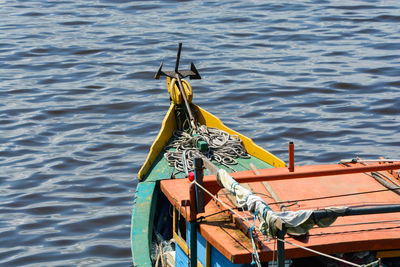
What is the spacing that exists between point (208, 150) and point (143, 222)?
2072mm

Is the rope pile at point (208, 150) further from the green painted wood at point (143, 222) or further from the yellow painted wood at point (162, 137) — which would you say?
the green painted wood at point (143, 222)

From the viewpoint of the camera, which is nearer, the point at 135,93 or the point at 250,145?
the point at 250,145

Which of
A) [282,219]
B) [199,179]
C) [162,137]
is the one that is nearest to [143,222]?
[162,137]

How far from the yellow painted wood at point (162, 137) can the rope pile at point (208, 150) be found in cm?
14

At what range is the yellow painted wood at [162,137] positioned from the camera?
10873mm

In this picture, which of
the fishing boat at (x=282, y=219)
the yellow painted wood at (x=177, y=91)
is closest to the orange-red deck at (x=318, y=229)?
the fishing boat at (x=282, y=219)

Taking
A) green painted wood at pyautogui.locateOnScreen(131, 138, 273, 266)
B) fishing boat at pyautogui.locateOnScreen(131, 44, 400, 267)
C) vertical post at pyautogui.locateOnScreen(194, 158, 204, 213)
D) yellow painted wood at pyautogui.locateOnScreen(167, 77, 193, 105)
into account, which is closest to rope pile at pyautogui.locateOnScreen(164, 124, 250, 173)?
green painted wood at pyautogui.locateOnScreen(131, 138, 273, 266)

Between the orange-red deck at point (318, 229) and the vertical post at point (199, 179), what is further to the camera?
the vertical post at point (199, 179)

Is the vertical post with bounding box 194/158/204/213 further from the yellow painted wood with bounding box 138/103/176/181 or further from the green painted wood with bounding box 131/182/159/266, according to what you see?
the yellow painted wood with bounding box 138/103/176/181

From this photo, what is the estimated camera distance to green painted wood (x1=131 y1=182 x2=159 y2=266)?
866cm

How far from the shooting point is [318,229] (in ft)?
19.3

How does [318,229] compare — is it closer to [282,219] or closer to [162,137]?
[282,219]

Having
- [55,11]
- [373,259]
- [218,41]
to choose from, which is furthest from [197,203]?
[55,11]

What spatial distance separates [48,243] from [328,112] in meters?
9.33
